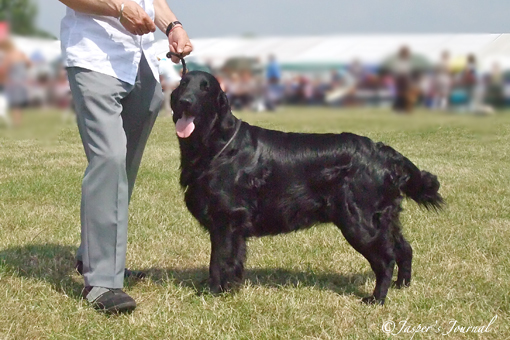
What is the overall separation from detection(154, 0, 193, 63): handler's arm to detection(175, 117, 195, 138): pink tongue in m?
0.47

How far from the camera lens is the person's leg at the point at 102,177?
11.3 feet

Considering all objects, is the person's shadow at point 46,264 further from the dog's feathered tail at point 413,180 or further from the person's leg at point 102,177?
the dog's feathered tail at point 413,180

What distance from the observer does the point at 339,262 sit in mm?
4676

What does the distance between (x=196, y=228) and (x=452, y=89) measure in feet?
14.0

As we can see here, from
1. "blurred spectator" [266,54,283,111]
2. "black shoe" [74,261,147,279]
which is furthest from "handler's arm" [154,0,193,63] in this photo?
"blurred spectator" [266,54,283,111]

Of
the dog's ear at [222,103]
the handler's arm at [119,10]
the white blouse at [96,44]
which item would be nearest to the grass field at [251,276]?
the white blouse at [96,44]

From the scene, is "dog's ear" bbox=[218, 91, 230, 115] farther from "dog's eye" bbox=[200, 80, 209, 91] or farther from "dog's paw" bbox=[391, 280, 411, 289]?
"dog's paw" bbox=[391, 280, 411, 289]

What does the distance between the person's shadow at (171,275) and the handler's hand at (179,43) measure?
1.64 m

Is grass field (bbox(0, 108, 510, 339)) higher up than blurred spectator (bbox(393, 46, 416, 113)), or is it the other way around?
blurred spectator (bbox(393, 46, 416, 113))

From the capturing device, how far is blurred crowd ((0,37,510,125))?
11.8 feet

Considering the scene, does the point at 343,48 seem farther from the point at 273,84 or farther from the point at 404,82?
the point at 273,84

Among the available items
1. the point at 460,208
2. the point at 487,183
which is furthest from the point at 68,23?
the point at 487,183

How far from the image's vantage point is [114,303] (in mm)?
3455

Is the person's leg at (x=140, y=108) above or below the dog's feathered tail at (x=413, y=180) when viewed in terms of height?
above
